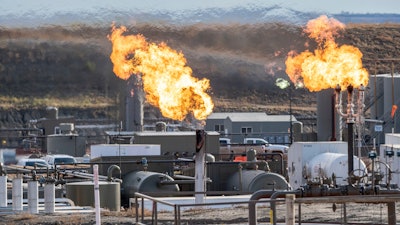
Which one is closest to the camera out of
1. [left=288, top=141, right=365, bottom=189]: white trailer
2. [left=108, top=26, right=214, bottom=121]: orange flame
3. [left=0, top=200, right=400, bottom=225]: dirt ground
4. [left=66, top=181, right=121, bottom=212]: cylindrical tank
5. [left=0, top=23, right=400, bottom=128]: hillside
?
[left=0, top=200, right=400, bottom=225]: dirt ground

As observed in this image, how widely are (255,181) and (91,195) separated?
27.6 ft

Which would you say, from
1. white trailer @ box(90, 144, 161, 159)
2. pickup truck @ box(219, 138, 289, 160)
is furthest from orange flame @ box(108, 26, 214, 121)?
pickup truck @ box(219, 138, 289, 160)

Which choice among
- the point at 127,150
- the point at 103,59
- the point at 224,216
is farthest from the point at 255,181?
the point at 224,216

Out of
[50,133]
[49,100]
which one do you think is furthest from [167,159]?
[50,133]

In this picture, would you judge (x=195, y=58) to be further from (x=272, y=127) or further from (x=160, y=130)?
(x=272, y=127)

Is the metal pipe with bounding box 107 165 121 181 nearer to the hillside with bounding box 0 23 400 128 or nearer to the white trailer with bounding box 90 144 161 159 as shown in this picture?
the hillside with bounding box 0 23 400 128

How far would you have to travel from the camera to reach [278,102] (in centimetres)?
9338

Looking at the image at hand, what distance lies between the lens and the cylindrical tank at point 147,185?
164 ft

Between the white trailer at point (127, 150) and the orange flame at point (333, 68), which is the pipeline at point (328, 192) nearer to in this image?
the orange flame at point (333, 68)

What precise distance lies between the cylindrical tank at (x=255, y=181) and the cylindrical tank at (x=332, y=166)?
128 centimetres

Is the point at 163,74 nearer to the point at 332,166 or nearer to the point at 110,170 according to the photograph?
the point at 110,170

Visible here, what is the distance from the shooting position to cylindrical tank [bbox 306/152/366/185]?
44.9m

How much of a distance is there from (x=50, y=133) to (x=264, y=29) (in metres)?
33.5

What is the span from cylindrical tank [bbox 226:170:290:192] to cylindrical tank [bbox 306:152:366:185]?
128 cm
